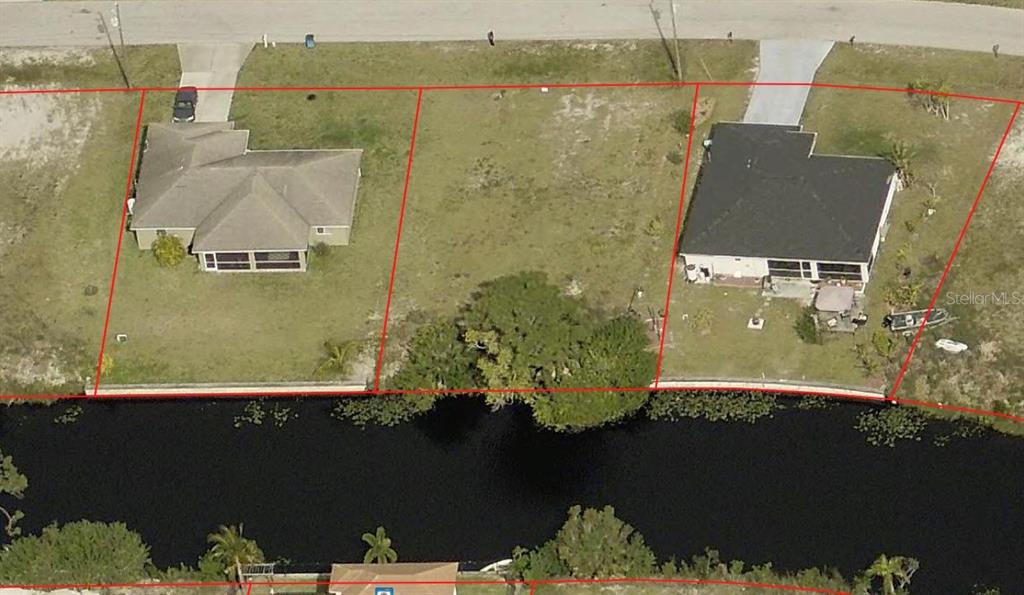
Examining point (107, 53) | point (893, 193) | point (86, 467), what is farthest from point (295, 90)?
point (893, 193)

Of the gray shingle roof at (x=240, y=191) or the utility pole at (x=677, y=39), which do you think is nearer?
the gray shingle roof at (x=240, y=191)

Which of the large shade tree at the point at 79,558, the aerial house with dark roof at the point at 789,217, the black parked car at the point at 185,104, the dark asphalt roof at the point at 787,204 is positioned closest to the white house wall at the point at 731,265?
the aerial house with dark roof at the point at 789,217

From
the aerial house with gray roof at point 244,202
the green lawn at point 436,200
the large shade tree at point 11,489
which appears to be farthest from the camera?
the aerial house with gray roof at point 244,202

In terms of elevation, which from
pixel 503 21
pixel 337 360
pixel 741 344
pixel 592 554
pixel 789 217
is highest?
pixel 503 21

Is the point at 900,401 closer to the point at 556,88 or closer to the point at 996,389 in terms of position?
the point at 996,389

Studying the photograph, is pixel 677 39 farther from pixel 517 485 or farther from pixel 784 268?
pixel 517 485

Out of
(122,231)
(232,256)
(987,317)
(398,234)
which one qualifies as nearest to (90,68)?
(122,231)

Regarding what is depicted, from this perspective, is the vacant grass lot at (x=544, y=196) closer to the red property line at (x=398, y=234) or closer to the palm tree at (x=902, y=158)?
the red property line at (x=398, y=234)

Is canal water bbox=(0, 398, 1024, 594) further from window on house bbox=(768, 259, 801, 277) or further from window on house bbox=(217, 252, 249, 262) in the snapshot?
window on house bbox=(217, 252, 249, 262)
